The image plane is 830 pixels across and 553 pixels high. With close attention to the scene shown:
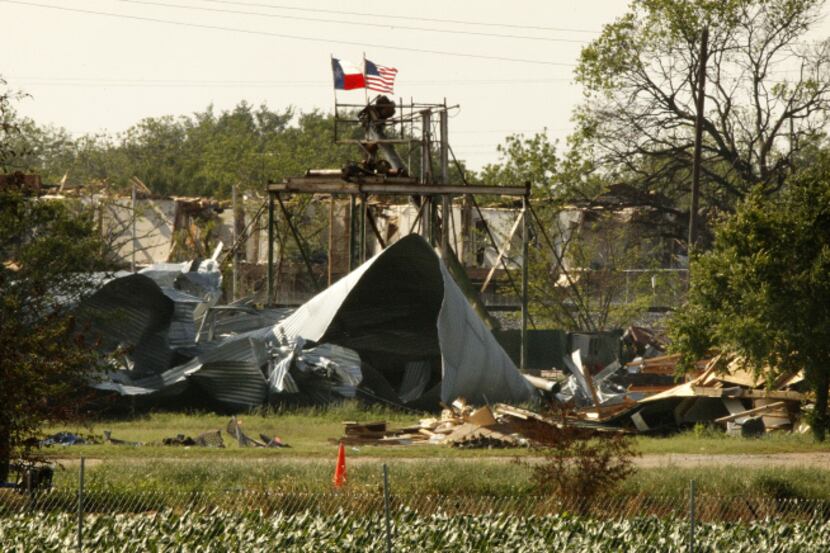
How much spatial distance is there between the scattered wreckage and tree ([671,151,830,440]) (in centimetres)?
661

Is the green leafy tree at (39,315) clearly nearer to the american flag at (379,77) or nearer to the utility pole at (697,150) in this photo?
the american flag at (379,77)

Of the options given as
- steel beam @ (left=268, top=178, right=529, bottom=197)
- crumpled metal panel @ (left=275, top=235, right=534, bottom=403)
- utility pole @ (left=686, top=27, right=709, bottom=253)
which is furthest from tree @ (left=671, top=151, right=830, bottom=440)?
utility pole @ (left=686, top=27, right=709, bottom=253)

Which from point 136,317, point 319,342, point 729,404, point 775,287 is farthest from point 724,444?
point 136,317

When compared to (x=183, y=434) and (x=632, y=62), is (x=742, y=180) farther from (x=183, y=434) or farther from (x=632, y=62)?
(x=183, y=434)

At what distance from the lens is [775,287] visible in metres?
28.7

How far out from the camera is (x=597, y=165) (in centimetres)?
5497

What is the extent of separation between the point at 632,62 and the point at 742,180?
649 centimetres

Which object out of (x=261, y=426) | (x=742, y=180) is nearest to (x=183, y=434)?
(x=261, y=426)

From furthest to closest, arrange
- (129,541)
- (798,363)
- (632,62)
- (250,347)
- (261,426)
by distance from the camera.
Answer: (632,62)
(250,347)
(261,426)
(798,363)
(129,541)

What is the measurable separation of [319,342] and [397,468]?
49.5ft

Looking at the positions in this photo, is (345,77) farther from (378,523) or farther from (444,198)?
(378,523)

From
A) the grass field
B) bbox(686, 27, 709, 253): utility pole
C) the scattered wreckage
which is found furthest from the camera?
bbox(686, 27, 709, 253): utility pole

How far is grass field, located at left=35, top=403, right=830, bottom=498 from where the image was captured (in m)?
20.3

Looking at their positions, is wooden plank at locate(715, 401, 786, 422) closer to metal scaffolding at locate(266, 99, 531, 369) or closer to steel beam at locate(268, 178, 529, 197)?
metal scaffolding at locate(266, 99, 531, 369)
